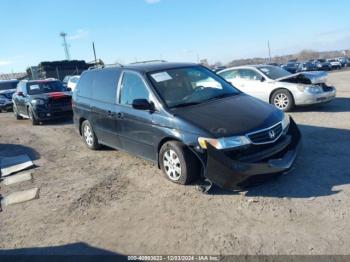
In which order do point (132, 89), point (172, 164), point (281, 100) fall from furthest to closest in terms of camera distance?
point (281, 100)
point (132, 89)
point (172, 164)

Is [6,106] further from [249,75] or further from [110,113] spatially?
[110,113]

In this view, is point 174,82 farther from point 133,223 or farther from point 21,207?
point 21,207

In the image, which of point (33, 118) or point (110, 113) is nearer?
point (110, 113)

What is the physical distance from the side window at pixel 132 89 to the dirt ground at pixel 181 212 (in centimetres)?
126

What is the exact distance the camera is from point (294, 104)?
10.6 m

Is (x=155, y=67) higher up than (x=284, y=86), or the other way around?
(x=155, y=67)

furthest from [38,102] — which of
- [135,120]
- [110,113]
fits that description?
[135,120]

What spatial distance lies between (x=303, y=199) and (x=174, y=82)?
2.75m

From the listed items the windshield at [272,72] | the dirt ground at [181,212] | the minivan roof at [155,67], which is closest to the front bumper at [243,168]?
the dirt ground at [181,212]

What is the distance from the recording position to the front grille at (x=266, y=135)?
15.6 ft

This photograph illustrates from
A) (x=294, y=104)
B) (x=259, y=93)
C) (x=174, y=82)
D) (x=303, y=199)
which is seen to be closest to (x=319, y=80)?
(x=294, y=104)

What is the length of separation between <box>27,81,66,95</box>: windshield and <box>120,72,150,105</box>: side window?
828 cm

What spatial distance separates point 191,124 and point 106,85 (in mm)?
2599

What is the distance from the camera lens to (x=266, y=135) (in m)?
4.88
